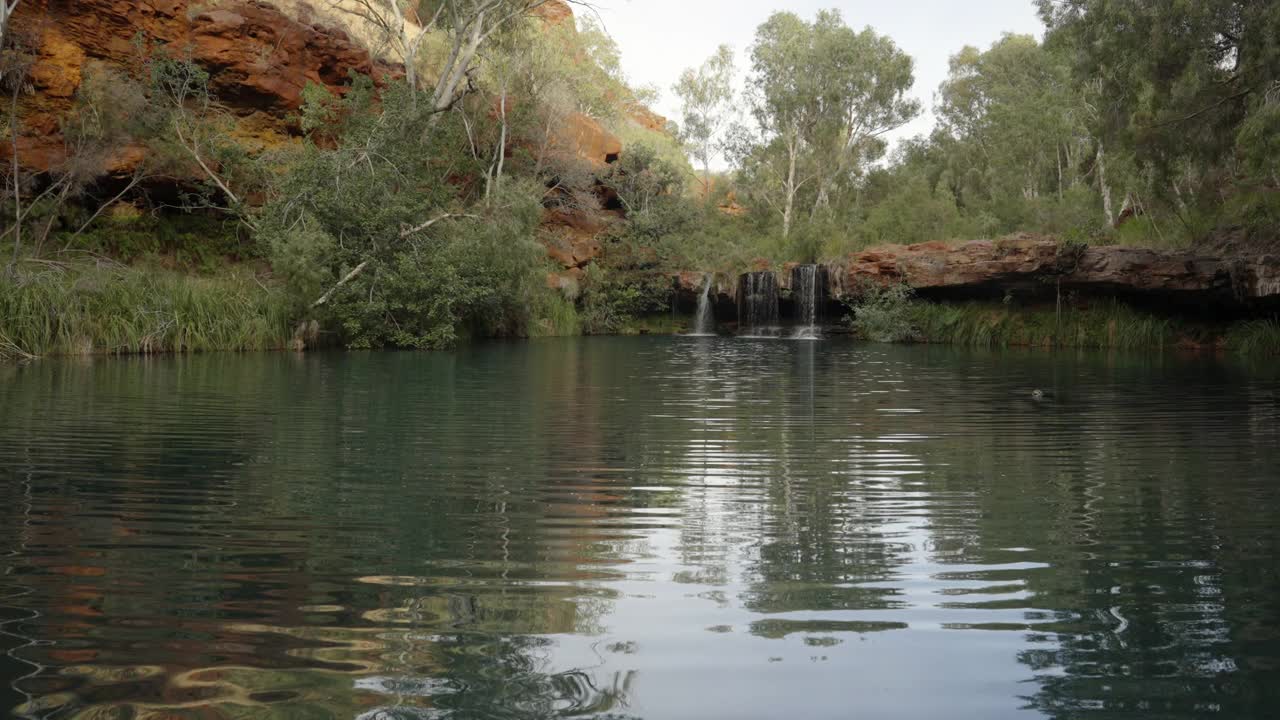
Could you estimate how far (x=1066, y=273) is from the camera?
26.8 metres

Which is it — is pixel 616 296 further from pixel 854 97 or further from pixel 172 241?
pixel 854 97

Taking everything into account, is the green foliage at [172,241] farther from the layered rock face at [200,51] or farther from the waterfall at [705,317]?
the waterfall at [705,317]

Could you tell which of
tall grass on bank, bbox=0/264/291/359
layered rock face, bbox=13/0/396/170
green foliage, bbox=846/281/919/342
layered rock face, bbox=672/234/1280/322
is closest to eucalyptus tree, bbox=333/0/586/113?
layered rock face, bbox=13/0/396/170

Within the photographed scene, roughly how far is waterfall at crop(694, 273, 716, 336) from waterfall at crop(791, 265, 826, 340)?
4121mm

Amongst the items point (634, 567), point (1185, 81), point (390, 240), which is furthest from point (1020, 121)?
point (634, 567)

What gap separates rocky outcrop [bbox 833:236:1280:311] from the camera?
2384 centimetres

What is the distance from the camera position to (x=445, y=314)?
24.6m

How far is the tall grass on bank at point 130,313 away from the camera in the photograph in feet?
58.2

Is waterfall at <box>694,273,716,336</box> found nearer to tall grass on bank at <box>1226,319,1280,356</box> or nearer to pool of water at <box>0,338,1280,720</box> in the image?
tall grass on bank at <box>1226,319,1280,356</box>

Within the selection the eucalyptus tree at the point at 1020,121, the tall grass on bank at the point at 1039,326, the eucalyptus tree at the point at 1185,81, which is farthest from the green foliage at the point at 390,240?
the eucalyptus tree at the point at 1020,121

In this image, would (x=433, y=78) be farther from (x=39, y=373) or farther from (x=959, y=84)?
(x=959, y=84)

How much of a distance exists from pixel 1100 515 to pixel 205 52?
2946 cm

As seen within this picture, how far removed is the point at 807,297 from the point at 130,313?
861 inches

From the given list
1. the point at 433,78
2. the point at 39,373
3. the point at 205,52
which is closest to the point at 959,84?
the point at 433,78
